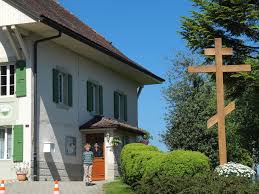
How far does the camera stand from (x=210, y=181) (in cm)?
1400

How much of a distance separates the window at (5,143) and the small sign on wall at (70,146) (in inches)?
111

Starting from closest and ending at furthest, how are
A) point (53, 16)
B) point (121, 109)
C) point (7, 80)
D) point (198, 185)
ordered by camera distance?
point (198, 185), point (7, 80), point (53, 16), point (121, 109)

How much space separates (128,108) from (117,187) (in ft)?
48.7

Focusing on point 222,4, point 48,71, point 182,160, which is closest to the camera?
point 182,160

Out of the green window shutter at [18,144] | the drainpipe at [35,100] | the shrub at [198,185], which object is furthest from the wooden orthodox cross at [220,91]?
the green window shutter at [18,144]

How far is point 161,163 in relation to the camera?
57.5ft

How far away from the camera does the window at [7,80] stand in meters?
24.1

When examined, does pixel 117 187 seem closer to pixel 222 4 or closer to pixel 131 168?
pixel 131 168

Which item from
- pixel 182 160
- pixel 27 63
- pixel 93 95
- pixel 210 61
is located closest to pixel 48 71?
pixel 27 63

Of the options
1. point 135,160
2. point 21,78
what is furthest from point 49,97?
point 135,160

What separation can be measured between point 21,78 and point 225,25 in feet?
27.6

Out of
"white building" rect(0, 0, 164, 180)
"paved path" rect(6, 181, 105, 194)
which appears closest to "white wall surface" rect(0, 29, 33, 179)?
"white building" rect(0, 0, 164, 180)

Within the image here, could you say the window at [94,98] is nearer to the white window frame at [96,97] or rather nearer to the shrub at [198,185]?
the white window frame at [96,97]

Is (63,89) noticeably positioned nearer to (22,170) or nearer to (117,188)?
(22,170)
